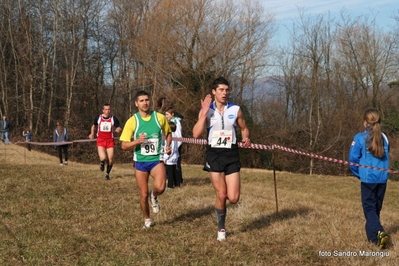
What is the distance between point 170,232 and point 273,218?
193 centimetres

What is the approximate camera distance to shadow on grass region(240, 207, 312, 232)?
7.39m

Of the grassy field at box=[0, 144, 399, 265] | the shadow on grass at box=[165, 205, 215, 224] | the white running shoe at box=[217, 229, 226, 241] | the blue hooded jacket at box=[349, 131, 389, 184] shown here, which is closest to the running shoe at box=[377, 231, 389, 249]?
the grassy field at box=[0, 144, 399, 265]

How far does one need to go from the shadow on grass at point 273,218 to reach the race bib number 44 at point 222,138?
142 centimetres

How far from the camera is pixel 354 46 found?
45625 mm

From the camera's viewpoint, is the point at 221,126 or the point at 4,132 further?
the point at 4,132

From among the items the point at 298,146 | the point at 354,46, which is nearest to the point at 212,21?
the point at 298,146

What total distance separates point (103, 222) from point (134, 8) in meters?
40.2

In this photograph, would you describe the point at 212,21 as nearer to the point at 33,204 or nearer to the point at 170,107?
the point at 170,107

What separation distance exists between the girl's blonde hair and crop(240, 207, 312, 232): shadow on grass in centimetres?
204

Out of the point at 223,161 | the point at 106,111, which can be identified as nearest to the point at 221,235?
the point at 223,161

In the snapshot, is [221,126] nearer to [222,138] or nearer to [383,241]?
[222,138]

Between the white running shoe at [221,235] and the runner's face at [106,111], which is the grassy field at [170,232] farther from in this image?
the runner's face at [106,111]

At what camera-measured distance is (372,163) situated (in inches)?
249

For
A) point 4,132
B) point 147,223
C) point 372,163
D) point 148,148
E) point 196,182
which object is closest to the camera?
point 372,163
